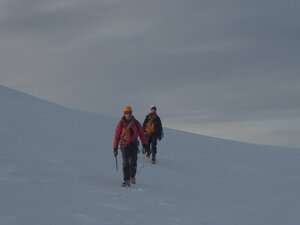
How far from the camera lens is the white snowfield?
8.51m

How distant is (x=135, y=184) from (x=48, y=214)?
409 cm

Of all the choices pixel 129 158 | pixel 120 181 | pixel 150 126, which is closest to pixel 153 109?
pixel 150 126

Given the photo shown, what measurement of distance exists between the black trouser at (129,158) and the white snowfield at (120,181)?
416 mm

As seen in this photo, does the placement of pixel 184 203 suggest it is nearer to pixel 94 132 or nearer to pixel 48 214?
pixel 48 214

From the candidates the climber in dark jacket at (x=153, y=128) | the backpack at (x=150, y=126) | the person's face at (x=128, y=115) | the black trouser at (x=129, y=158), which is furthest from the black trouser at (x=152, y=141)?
the person's face at (x=128, y=115)

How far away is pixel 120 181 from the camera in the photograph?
12.0m

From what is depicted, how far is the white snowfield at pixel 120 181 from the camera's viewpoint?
8508mm

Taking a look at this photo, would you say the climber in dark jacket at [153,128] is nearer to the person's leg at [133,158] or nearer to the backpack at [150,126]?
the backpack at [150,126]

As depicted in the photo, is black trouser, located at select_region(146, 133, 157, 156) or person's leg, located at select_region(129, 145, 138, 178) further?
black trouser, located at select_region(146, 133, 157, 156)

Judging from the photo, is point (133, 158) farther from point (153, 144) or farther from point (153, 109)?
point (153, 109)

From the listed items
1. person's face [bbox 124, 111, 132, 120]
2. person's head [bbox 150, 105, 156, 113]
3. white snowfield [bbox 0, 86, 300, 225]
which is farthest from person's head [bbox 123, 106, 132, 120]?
person's head [bbox 150, 105, 156, 113]

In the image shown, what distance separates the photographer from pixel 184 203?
33.4ft

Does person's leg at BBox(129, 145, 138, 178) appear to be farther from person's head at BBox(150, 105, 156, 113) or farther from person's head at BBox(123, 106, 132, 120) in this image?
person's head at BBox(150, 105, 156, 113)

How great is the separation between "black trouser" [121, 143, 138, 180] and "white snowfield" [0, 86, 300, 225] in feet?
1.36
